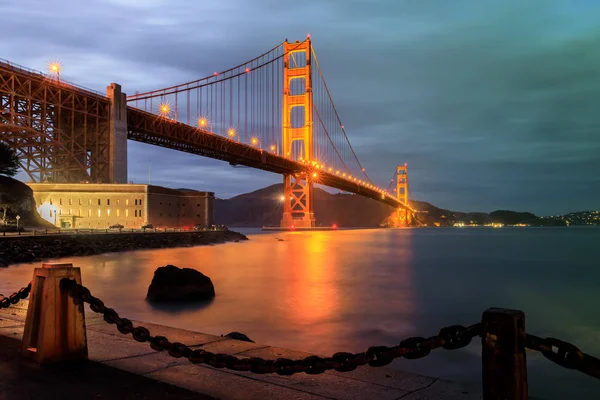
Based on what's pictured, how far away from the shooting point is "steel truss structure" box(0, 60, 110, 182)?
4450 centimetres

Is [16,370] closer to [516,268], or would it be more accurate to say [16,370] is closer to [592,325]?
[592,325]

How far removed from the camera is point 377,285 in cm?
1952

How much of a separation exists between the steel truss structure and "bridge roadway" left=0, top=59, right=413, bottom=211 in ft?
0.36

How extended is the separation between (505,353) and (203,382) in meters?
2.20

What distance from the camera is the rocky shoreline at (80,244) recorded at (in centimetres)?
2197

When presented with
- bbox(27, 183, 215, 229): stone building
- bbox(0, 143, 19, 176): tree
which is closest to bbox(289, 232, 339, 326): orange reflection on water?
bbox(0, 143, 19, 176): tree

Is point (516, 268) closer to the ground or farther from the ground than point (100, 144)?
closer to the ground

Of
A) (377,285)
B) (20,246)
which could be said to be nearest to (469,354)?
(377,285)

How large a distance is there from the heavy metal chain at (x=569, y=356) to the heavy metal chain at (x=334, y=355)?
27 centimetres

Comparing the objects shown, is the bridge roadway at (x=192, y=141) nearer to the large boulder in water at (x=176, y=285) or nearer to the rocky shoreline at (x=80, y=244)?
the rocky shoreline at (x=80, y=244)

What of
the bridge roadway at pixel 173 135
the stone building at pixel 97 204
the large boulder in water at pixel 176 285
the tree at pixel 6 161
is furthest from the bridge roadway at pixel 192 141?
the large boulder in water at pixel 176 285

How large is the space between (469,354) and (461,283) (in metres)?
13.7

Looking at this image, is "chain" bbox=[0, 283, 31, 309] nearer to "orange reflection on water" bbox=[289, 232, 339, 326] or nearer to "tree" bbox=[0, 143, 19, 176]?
"orange reflection on water" bbox=[289, 232, 339, 326]

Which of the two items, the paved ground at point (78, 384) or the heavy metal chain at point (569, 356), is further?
the paved ground at point (78, 384)
